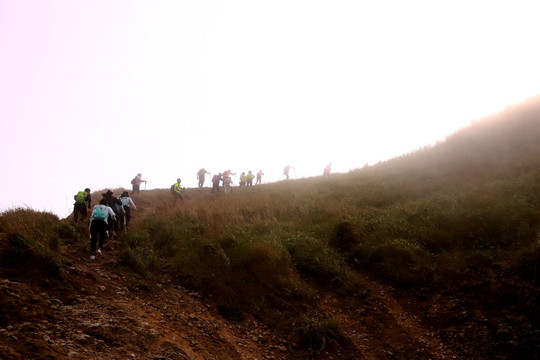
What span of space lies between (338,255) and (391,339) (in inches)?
114

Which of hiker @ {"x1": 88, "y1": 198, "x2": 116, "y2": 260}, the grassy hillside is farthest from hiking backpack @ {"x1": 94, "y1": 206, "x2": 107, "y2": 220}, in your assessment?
the grassy hillside

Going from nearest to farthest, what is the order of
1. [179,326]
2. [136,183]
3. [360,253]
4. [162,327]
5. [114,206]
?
[162,327] → [179,326] → [360,253] → [114,206] → [136,183]

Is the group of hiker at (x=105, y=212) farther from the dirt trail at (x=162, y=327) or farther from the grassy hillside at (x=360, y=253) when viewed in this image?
the dirt trail at (x=162, y=327)

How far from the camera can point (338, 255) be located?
8.56m

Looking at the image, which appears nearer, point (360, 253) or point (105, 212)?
point (360, 253)

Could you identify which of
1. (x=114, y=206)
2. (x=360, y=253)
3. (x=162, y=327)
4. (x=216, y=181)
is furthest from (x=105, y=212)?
(x=216, y=181)

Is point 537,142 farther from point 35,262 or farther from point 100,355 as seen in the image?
point 35,262

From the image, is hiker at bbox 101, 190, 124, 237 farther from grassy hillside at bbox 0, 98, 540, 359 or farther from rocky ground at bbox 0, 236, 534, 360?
rocky ground at bbox 0, 236, 534, 360

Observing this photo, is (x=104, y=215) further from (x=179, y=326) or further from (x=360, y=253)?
(x=360, y=253)

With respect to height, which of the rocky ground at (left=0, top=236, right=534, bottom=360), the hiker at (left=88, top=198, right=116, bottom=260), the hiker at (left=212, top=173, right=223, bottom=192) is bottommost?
the rocky ground at (left=0, top=236, right=534, bottom=360)

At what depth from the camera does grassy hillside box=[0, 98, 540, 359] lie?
5855 mm

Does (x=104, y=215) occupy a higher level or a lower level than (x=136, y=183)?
lower

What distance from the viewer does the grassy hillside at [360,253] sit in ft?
19.2

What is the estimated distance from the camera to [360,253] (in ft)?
28.3
